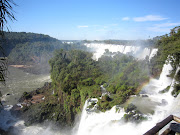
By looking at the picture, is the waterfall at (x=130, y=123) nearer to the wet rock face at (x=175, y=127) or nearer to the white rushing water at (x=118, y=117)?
the white rushing water at (x=118, y=117)

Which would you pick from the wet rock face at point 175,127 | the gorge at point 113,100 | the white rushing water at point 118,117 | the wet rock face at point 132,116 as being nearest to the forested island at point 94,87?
the gorge at point 113,100

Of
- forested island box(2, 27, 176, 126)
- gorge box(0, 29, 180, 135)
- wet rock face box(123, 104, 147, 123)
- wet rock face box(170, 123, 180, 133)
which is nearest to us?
wet rock face box(170, 123, 180, 133)

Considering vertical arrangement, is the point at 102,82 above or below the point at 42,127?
above

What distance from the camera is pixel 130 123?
24.7ft

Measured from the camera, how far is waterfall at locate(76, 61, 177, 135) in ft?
23.4

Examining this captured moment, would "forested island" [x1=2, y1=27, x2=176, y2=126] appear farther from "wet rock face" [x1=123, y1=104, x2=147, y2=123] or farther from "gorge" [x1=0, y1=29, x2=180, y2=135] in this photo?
"wet rock face" [x1=123, y1=104, x2=147, y2=123]

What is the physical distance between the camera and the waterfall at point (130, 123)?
7.14m

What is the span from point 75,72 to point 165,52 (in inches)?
423

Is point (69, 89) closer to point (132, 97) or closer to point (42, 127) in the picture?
point (42, 127)

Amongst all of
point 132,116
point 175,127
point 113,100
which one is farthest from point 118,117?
point 175,127

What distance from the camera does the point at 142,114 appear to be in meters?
8.09

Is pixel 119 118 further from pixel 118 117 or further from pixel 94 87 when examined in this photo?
pixel 94 87

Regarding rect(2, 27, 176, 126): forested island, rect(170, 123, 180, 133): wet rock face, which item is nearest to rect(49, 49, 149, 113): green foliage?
rect(2, 27, 176, 126): forested island

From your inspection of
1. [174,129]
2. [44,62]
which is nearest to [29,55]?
[44,62]
